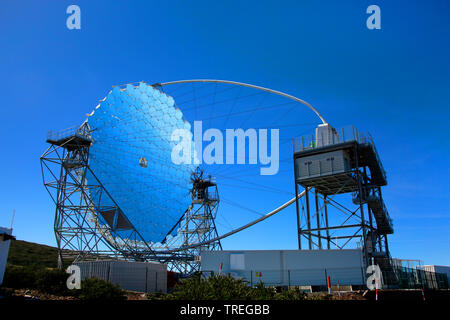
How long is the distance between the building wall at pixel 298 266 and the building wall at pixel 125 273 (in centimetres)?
497

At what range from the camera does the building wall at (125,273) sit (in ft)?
102

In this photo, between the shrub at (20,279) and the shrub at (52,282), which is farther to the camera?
the shrub at (20,279)

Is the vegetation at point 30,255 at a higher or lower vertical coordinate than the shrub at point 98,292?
higher

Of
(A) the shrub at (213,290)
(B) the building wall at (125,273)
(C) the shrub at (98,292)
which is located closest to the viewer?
(A) the shrub at (213,290)

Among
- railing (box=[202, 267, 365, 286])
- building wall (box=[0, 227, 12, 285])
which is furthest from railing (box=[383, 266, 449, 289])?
building wall (box=[0, 227, 12, 285])

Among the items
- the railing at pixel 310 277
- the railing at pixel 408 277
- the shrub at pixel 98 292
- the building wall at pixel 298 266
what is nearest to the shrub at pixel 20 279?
the shrub at pixel 98 292

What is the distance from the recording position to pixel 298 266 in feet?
98.9

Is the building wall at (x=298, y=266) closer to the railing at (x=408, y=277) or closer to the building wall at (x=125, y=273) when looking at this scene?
the railing at (x=408, y=277)

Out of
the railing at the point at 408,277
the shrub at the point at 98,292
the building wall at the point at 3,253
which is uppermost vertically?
the building wall at the point at 3,253

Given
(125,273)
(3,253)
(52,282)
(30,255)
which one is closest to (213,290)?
(52,282)

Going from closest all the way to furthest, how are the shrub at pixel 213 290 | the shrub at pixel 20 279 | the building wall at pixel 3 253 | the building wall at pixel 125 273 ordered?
the shrub at pixel 213 290 < the shrub at pixel 20 279 < the building wall at pixel 3 253 < the building wall at pixel 125 273

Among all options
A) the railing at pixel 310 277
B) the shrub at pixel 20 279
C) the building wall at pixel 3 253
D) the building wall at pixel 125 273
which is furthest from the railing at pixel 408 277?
the building wall at pixel 3 253
